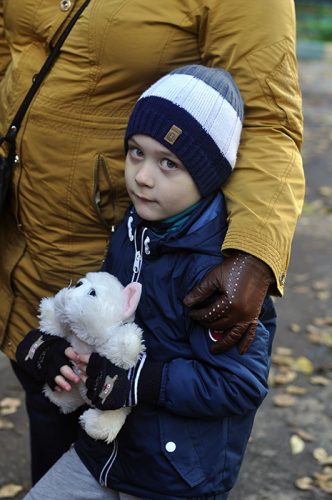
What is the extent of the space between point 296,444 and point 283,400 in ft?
1.53


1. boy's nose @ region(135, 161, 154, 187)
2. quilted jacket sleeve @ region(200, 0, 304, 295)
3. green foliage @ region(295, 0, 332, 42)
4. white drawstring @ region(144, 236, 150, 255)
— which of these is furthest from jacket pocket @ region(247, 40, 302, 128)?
green foliage @ region(295, 0, 332, 42)

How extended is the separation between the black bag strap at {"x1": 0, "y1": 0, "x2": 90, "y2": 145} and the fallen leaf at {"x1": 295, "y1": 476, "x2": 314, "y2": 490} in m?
2.39

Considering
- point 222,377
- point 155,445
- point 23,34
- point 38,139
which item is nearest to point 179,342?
point 222,377

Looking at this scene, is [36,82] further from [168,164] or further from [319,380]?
[319,380]

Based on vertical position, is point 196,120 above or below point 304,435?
above

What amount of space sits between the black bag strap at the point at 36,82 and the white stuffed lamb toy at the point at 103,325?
642 mm

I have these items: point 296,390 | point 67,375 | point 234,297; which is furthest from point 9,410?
point 234,297

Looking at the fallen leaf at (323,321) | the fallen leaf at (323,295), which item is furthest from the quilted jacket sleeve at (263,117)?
the fallen leaf at (323,295)

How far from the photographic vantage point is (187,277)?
2059 millimetres

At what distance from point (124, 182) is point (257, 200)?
532 millimetres

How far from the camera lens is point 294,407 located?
4285 millimetres

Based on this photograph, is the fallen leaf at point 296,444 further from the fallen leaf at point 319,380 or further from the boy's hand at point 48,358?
the boy's hand at point 48,358

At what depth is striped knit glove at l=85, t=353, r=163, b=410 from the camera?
2004 mm

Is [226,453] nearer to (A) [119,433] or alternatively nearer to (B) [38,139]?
(A) [119,433]
